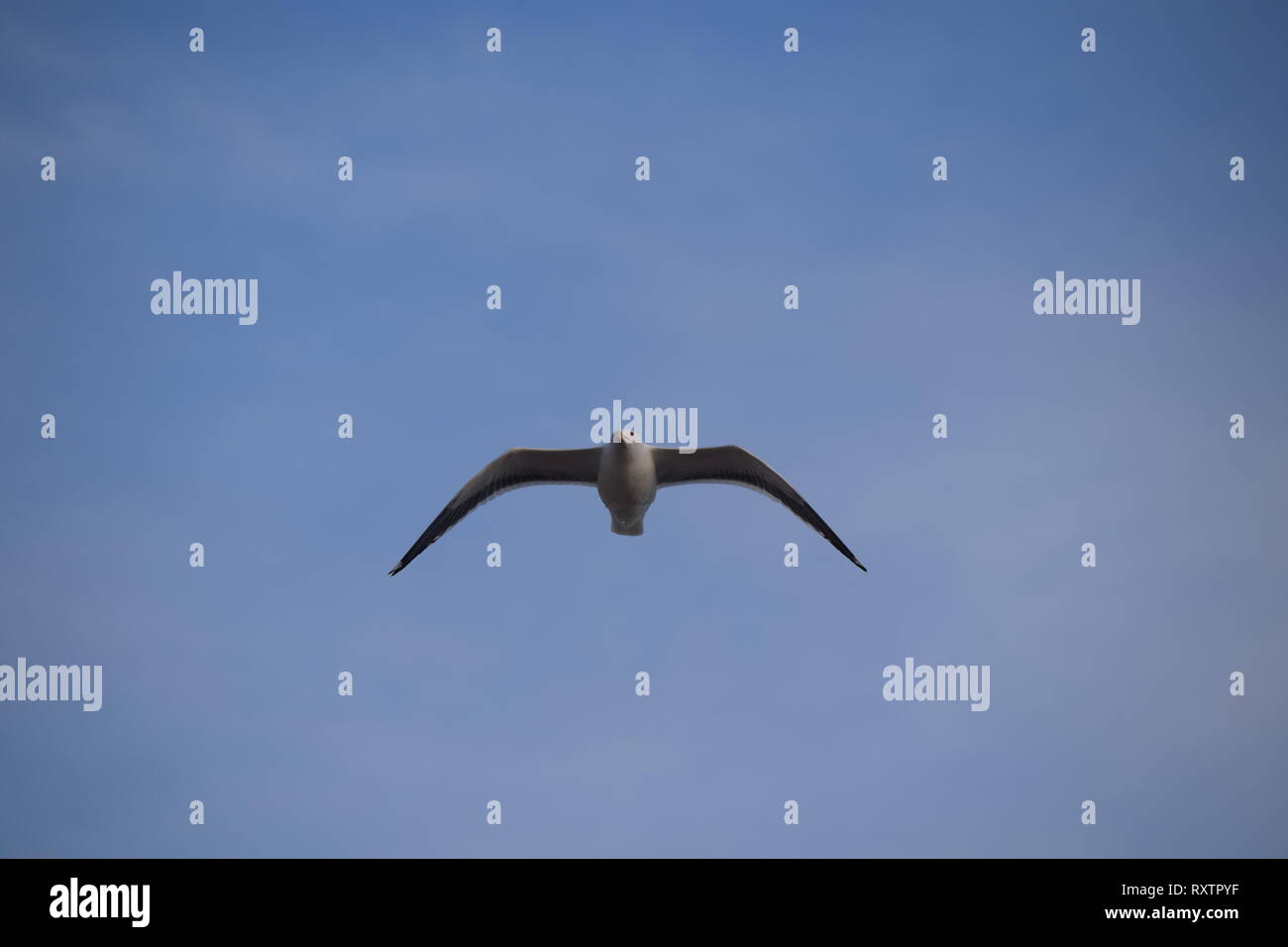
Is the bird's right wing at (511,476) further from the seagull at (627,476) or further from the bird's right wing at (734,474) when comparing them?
the bird's right wing at (734,474)

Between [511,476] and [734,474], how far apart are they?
3.38 m

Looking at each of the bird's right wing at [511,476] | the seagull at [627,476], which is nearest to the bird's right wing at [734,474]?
the seagull at [627,476]

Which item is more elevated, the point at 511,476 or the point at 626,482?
the point at 511,476

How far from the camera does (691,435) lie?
63.2 feet

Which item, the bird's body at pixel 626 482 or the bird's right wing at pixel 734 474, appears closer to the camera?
the bird's body at pixel 626 482

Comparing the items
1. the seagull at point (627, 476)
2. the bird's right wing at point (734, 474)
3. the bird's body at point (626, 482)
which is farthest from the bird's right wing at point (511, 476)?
the bird's right wing at point (734, 474)

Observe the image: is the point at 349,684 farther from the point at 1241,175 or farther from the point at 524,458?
the point at 1241,175

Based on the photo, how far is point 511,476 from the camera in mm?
19734

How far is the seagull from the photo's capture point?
1855 cm

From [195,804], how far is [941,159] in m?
16.4

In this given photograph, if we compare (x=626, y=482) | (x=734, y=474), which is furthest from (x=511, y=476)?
(x=734, y=474)

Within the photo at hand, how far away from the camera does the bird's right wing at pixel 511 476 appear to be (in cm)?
1936

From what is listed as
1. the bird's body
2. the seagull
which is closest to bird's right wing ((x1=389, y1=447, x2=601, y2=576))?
the seagull

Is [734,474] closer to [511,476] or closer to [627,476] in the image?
[627,476]
